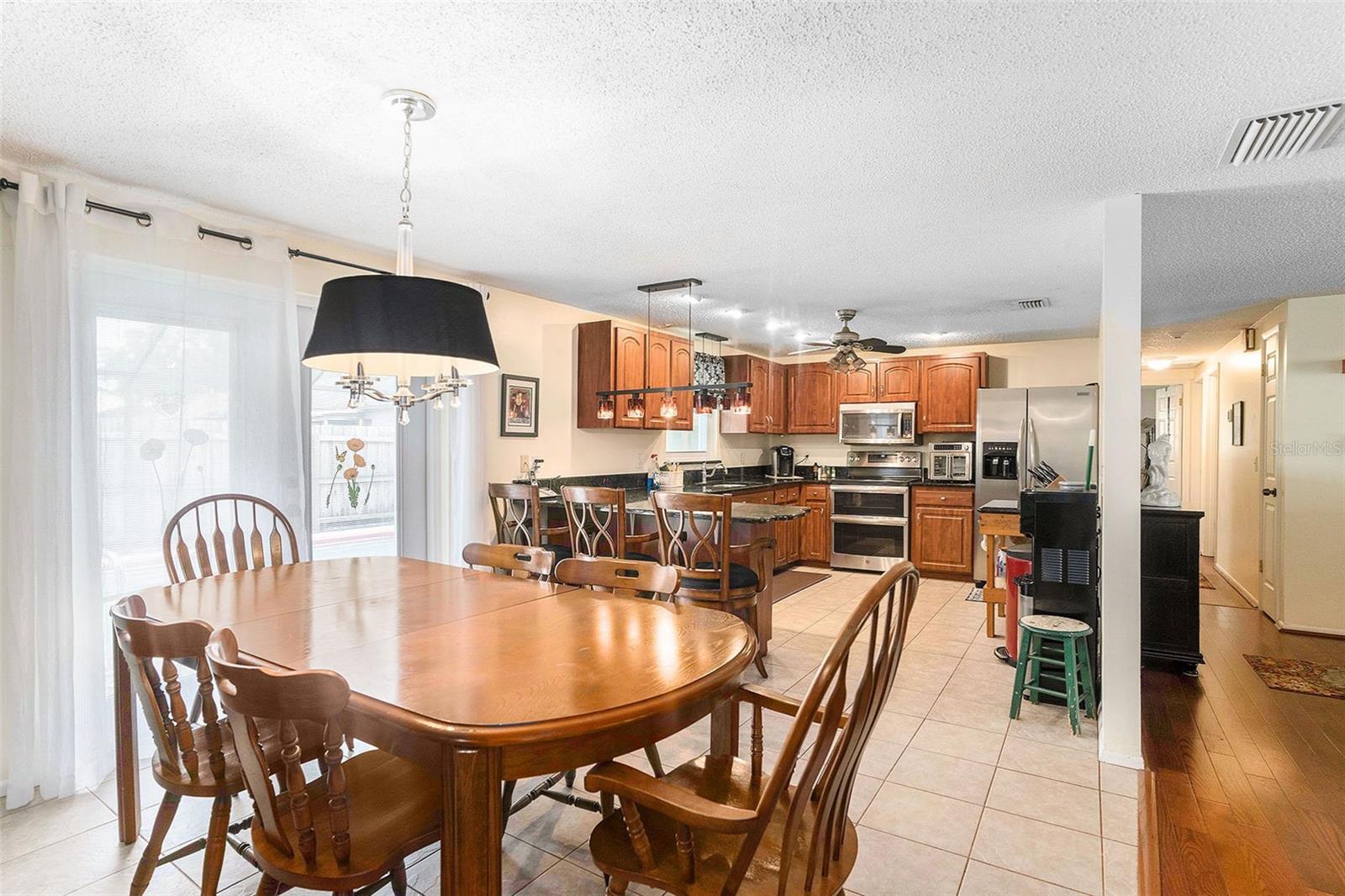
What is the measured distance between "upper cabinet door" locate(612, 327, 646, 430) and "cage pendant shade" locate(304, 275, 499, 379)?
2.95m

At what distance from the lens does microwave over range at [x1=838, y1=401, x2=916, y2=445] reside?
6.66 meters

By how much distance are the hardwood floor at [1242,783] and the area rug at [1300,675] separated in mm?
67

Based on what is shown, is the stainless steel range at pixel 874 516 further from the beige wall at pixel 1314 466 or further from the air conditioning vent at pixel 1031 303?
the beige wall at pixel 1314 466

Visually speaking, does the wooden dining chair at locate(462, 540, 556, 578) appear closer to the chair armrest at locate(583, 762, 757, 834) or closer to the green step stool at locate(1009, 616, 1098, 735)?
the chair armrest at locate(583, 762, 757, 834)

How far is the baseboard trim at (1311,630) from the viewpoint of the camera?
4469mm

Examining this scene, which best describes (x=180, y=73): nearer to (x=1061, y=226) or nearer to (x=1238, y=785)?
(x=1061, y=226)

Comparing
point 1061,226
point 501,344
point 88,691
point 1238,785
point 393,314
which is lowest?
point 1238,785

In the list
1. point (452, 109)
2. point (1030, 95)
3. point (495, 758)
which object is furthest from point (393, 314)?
point (1030, 95)

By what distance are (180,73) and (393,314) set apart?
89 cm

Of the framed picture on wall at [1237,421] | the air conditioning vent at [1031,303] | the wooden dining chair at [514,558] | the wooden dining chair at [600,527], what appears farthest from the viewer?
the framed picture on wall at [1237,421]

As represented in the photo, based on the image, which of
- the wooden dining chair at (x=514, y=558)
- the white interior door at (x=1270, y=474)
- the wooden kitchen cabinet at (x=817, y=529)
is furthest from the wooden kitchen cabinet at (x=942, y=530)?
the wooden dining chair at (x=514, y=558)

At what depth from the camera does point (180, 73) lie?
1.86 m

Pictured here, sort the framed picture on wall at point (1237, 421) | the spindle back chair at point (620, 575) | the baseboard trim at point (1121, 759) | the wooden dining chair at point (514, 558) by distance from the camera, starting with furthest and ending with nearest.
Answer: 1. the framed picture on wall at point (1237, 421)
2. the baseboard trim at point (1121, 759)
3. the wooden dining chair at point (514, 558)
4. the spindle back chair at point (620, 575)

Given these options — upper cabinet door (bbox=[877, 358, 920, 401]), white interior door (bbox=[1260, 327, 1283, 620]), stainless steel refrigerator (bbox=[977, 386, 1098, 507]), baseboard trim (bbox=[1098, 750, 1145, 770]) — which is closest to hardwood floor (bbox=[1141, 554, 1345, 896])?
baseboard trim (bbox=[1098, 750, 1145, 770])
